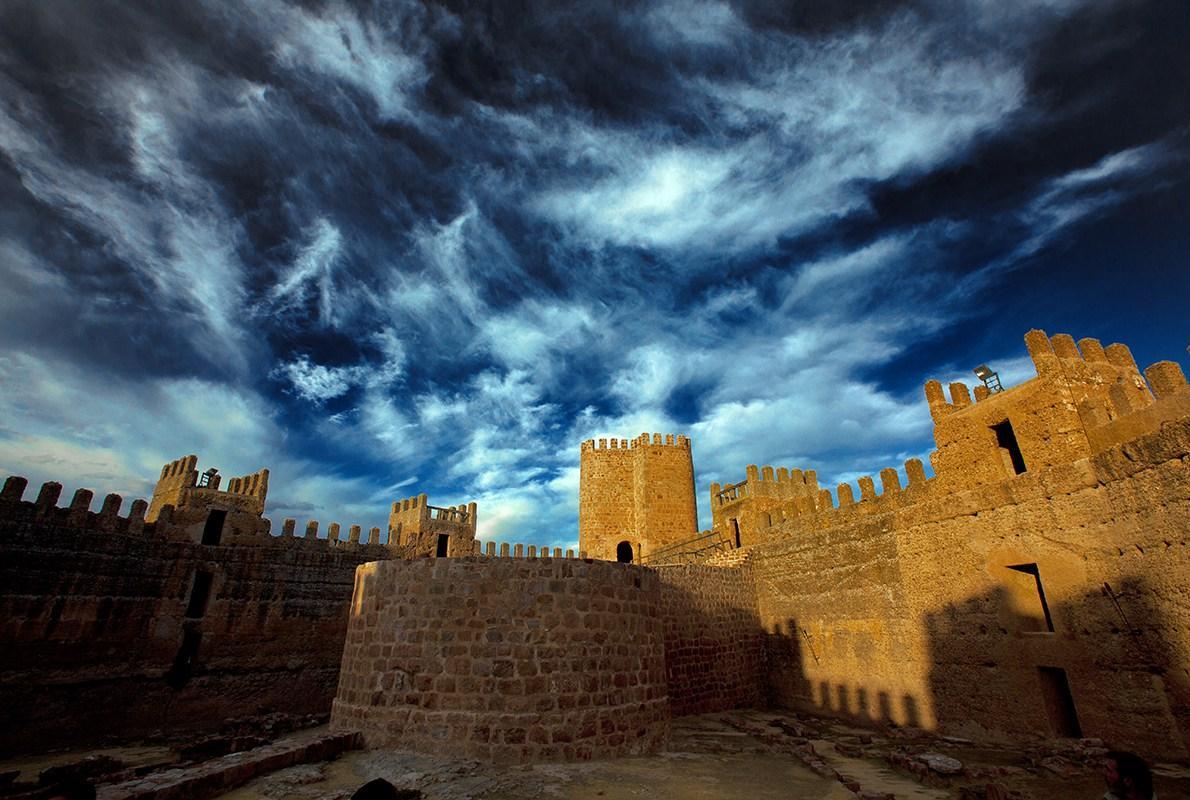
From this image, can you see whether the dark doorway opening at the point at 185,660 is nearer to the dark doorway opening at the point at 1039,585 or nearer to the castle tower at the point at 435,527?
the castle tower at the point at 435,527

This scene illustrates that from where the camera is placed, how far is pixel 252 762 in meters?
6.77

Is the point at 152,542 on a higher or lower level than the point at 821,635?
higher

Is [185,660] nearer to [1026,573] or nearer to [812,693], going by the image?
[812,693]

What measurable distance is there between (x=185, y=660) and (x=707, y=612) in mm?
14360

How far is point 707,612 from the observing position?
15258 millimetres

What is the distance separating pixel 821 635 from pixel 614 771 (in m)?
9.85

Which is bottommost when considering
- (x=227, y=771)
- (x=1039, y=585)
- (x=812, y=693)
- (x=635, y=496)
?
(x=812, y=693)

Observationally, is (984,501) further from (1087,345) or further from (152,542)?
(152,542)

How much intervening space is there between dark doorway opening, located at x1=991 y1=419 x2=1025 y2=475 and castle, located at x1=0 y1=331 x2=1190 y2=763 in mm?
47

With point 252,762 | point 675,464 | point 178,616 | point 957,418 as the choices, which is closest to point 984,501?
point 957,418

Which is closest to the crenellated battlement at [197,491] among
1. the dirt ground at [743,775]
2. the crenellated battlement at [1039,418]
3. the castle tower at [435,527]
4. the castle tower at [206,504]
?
the castle tower at [206,504]

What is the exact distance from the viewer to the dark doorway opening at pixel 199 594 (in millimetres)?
15141

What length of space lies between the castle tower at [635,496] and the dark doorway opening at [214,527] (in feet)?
51.4

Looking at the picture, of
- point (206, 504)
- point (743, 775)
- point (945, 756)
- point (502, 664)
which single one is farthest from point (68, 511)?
point (945, 756)
